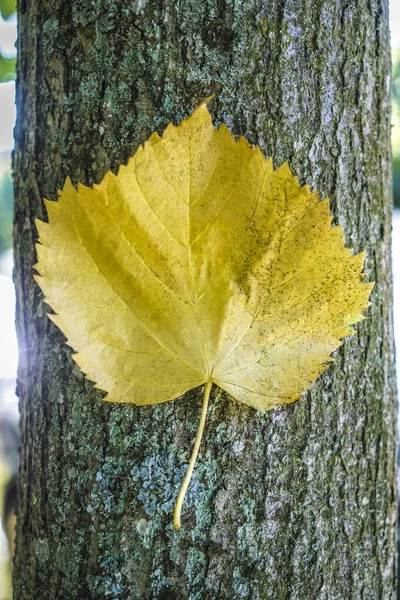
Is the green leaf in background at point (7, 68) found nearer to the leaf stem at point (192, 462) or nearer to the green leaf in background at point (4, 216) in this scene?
the leaf stem at point (192, 462)

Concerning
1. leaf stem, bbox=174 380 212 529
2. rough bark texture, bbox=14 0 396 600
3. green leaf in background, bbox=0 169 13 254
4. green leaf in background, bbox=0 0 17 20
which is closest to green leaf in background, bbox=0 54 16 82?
green leaf in background, bbox=0 0 17 20

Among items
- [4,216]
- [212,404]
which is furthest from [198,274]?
[4,216]

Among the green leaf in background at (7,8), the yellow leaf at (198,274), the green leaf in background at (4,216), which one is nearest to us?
the yellow leaf at (198,274)

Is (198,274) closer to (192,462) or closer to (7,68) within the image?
(192,462)

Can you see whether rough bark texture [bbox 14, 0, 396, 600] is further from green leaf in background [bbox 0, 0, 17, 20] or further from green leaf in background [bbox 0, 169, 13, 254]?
green leaf in background [bbox 0, 169, 13, 254]

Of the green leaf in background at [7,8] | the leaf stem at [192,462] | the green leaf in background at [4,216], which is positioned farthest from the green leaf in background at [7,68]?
the green leaf in background at [4,216]
